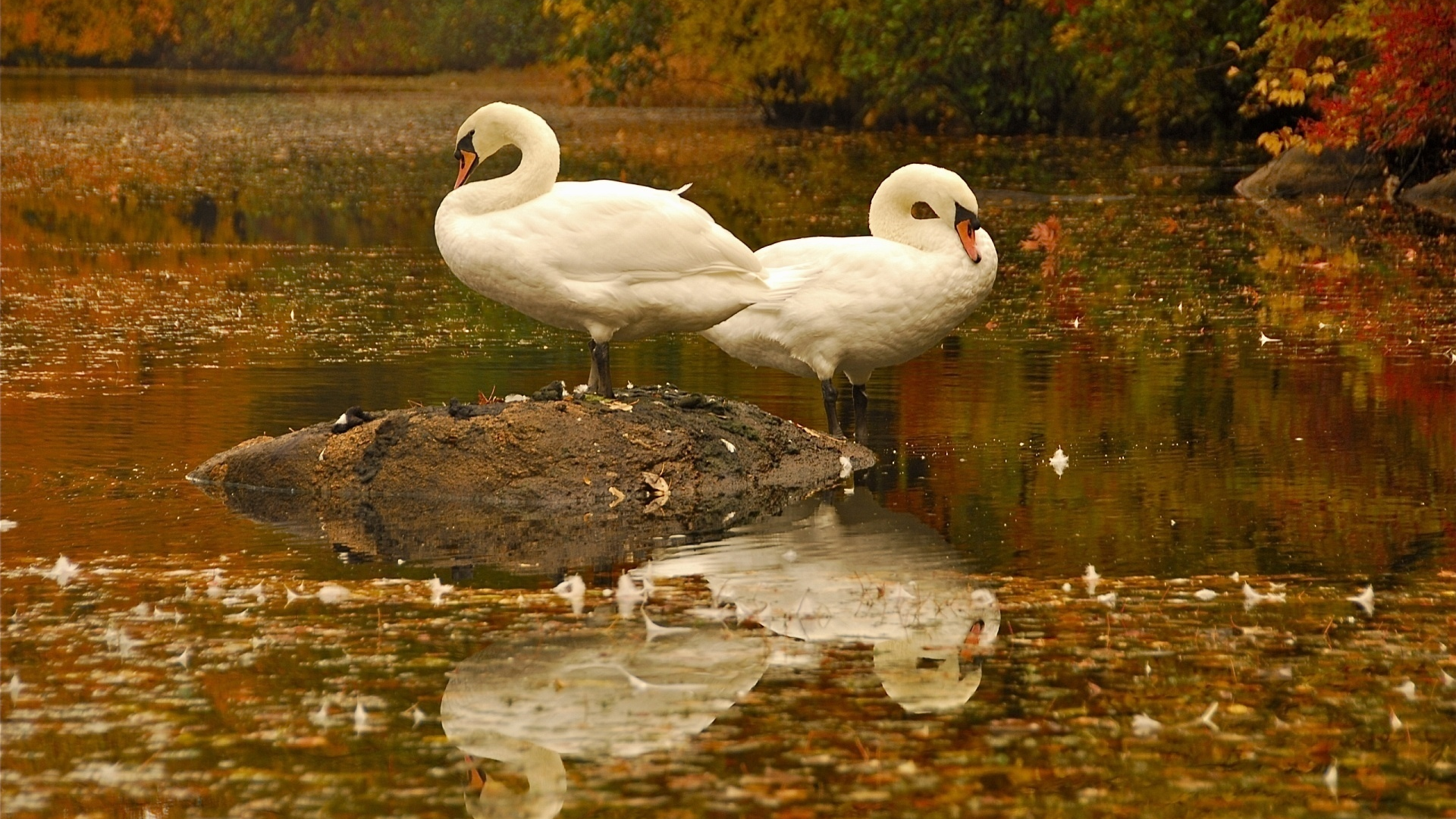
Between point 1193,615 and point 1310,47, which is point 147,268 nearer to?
point 1193,615

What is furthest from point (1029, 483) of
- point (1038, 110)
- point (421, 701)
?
point (1038, 110)

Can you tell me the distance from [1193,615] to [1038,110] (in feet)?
105

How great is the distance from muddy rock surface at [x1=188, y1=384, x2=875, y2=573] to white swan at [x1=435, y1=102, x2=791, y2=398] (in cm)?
36

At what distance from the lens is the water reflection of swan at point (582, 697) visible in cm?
545

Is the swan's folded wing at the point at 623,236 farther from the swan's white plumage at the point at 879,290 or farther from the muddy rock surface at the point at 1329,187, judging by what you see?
the muddy rock surface at the point at 1329,187

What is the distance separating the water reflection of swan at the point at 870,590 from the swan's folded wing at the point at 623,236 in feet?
3.95

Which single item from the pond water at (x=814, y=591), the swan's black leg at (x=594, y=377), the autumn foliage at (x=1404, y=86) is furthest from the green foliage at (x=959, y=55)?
the swan's black leg at (x=594, y=377)

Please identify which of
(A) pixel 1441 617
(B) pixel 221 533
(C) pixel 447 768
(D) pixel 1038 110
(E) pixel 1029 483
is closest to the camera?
(C) pixel 447 768

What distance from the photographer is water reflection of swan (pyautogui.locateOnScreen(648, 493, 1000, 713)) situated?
20.6 feet

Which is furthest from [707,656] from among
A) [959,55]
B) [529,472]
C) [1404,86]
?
[959,55]

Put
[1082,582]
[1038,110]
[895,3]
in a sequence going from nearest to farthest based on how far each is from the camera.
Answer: [1082,582] < [895,3] < [1038,110]

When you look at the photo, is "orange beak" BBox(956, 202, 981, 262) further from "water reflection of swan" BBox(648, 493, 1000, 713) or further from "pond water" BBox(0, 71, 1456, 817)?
"water reflection of swan" BBox(648, 493, 1000, 713)

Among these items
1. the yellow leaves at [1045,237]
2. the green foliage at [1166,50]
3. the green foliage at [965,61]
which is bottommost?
the yellow leaves at [1045,237]

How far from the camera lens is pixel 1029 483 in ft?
30.1
